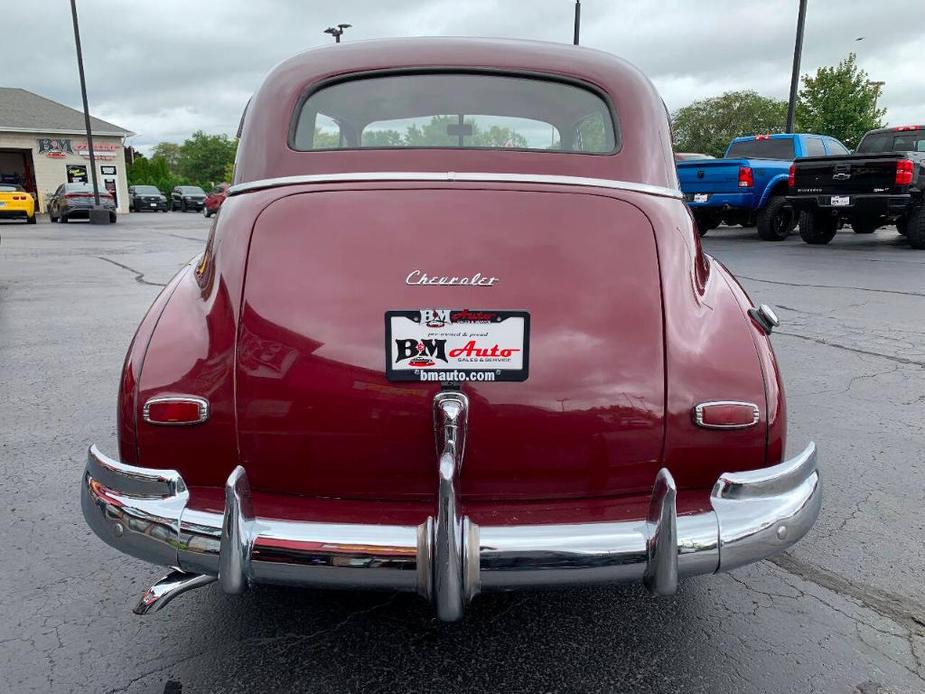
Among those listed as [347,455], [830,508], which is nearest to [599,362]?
[347,455]

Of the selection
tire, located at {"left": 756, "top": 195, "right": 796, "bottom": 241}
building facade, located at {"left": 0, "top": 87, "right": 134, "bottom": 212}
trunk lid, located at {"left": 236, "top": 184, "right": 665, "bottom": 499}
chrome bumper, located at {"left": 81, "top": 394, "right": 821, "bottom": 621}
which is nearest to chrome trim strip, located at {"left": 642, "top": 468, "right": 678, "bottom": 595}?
chrome bumper, located at {"left": 81, "top": 394, "right": 821, "bottom": 621}

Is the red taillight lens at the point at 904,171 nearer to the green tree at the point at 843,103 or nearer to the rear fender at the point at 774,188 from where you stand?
the rear fender at the point at 774,188

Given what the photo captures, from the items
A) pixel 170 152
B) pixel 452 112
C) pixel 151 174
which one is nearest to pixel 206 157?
pixel 170 152

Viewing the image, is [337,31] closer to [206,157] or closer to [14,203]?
[14,203]

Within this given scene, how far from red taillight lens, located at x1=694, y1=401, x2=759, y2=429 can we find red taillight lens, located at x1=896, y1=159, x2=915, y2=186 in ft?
36.0

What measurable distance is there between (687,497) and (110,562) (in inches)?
81.3

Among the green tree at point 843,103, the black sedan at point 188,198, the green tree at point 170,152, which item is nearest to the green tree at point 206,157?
the green tree at point 170,152

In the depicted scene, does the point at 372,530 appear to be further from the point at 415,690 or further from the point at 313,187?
the point at 313,187

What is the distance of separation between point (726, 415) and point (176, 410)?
4.91ft

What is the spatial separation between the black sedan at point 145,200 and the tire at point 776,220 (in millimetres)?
35179

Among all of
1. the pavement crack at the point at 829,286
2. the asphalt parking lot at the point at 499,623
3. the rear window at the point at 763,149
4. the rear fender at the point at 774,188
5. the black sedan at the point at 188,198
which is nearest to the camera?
the asphalt parking lot at the point at 499,623

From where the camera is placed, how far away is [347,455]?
75.1 inches

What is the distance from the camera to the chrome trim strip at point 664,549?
170 centimetres

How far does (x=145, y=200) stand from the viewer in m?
39.7
